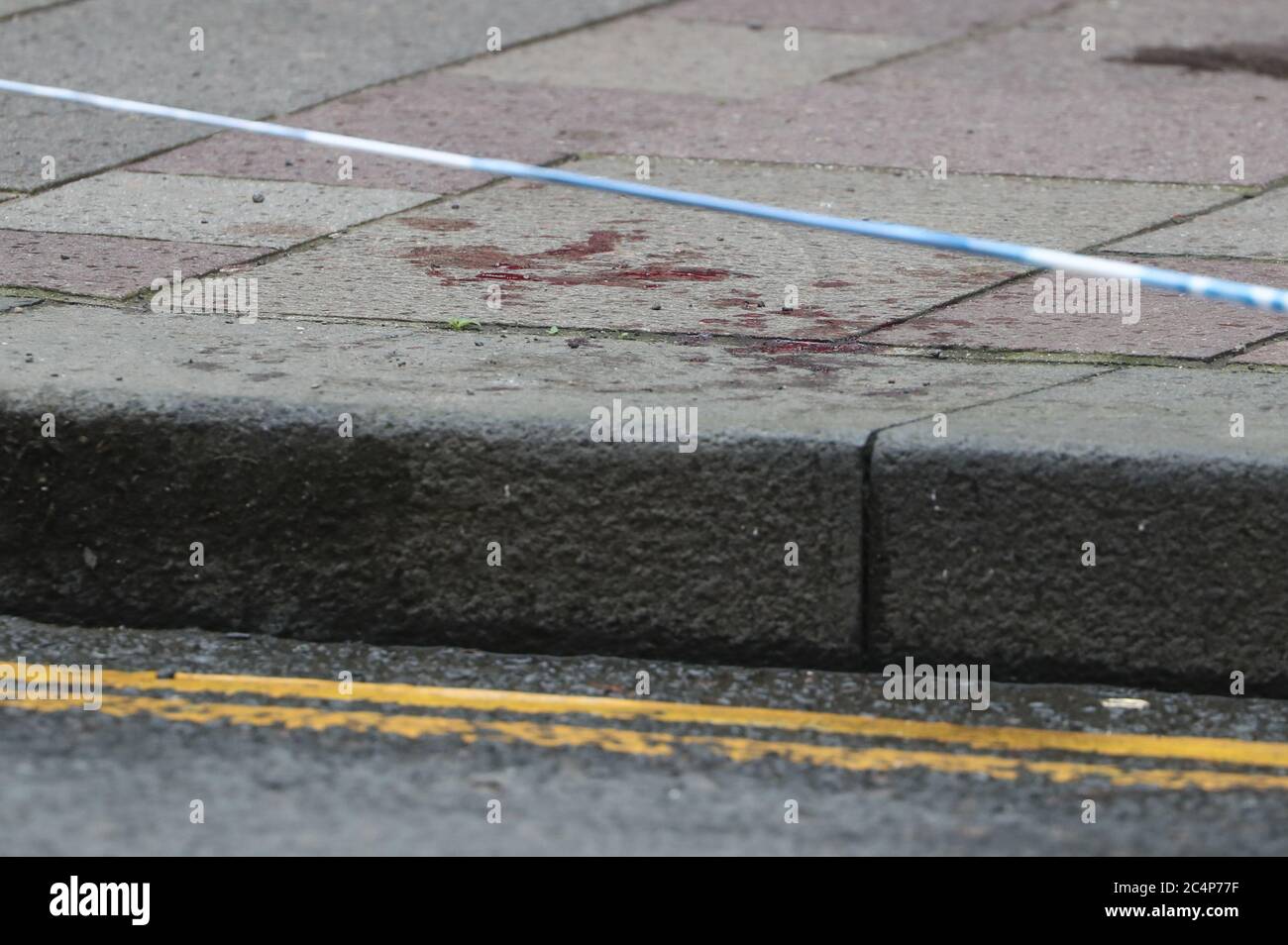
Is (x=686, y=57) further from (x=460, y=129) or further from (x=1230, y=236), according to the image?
(x=1230, y=236)

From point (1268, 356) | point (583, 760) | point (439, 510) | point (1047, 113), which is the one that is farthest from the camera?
point (1047, 113)

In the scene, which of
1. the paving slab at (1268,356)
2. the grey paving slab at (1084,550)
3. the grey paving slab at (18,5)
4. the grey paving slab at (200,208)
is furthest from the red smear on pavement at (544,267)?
the grey paving slab at (18,5)

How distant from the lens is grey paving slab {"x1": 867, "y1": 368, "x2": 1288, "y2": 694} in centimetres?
389

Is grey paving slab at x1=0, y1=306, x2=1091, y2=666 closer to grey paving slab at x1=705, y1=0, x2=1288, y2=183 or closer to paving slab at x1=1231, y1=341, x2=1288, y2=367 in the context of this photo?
paving slab at x1=1231, y1=341, x2=1288, y2=367

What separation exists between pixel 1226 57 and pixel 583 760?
604cm

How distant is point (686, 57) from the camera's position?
8727 mm

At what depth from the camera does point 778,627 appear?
13.3ft

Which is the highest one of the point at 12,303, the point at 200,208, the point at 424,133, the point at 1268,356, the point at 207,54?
the point at 207,54

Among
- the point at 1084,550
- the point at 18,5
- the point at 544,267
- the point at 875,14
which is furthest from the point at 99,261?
the point at 875,14

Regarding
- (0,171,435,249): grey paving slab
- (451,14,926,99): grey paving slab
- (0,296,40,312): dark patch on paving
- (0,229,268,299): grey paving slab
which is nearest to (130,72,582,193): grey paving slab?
(0,171,435,249): grey paving slab

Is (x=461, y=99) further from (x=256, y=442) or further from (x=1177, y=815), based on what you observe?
(x=1177, y=815)

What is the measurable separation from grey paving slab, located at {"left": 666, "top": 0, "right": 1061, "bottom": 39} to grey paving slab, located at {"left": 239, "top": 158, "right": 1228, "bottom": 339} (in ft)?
9.06

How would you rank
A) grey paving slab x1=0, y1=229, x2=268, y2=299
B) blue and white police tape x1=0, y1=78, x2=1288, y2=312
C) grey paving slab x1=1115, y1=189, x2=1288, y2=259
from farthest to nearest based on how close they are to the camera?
grey paving slab x1=1115, y1=189, x2=1288, y2=259, grey paving slab x1=0, y1=229, x2=268, y2=299, blue and white police tape x1=0, y1=78, x2=1288, y2=312

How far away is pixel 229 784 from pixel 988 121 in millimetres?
4743
